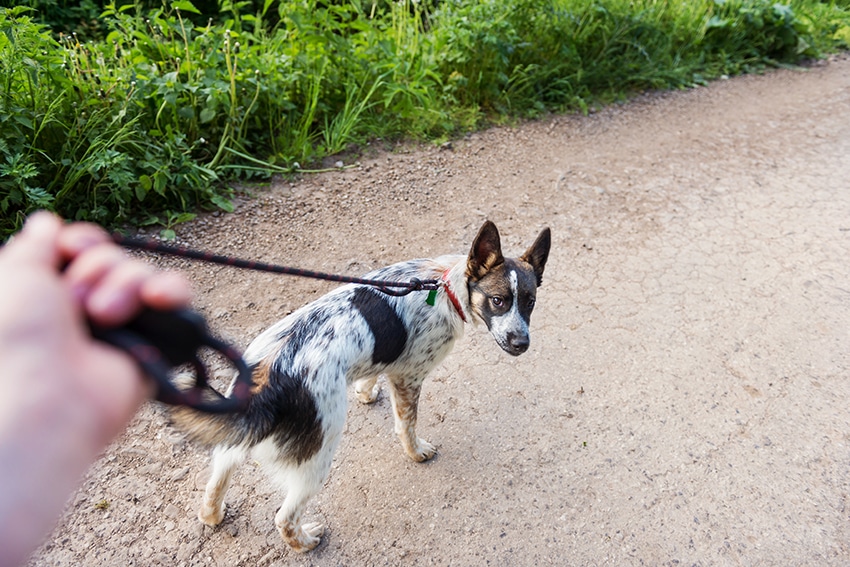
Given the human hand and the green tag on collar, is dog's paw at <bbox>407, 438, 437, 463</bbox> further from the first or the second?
the human hand

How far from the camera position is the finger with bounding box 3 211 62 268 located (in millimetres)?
757

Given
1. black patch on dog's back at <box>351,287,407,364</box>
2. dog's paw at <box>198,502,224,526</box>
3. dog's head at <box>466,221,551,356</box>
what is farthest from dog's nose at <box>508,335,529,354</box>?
dog's paw at <box>198,502,224,526</box>

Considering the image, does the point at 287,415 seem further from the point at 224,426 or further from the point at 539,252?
the point at 539,252

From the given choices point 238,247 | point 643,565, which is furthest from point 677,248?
point 238,247

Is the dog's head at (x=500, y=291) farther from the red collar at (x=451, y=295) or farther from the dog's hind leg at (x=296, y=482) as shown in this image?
the dog's hind leg at (x=296, y=482)

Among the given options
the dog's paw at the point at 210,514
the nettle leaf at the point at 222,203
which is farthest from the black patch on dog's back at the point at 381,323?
the nettle leaf at the point at 222,203

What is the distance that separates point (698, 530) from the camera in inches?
109

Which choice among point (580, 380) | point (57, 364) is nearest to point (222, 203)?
point (580, 380)

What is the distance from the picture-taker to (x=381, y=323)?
8.45ft

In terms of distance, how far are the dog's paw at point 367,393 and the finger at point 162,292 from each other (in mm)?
2523

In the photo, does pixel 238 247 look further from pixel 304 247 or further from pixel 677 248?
pixel 677 248

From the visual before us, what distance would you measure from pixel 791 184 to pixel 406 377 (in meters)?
4.84

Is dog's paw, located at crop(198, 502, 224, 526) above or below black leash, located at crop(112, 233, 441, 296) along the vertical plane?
below

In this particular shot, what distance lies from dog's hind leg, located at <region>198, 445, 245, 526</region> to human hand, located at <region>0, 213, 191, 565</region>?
1.62m
